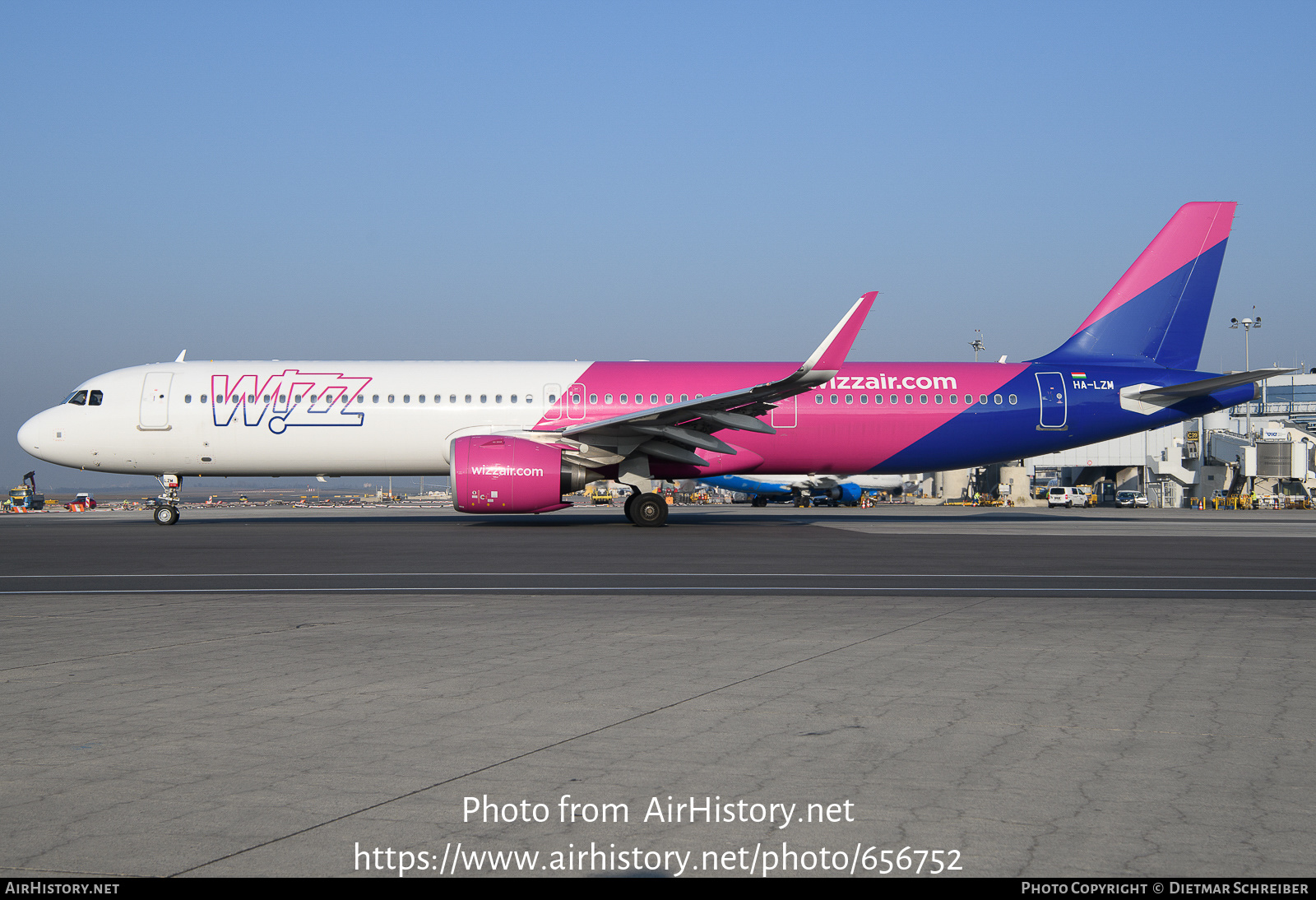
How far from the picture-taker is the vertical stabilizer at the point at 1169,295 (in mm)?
25672

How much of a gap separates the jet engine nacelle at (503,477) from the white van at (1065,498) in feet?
144

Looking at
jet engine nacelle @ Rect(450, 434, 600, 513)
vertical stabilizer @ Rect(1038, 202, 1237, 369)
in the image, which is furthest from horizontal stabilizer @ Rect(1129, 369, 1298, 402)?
jet engine nacelle @ Rect(450, 434, 600, 513)

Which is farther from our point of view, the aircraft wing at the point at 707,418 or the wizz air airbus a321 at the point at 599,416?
the wizz air airbus a321 at the point at 599,416

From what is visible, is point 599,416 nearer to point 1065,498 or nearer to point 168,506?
point 168,506

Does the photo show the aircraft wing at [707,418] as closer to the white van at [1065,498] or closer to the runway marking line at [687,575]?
the runway marking line at [687,575]

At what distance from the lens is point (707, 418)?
21438mm

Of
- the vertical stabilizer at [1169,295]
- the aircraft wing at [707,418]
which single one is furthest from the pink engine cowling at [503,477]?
the vertical stabilizer at [1169,295]

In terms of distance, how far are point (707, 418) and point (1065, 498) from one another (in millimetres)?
44595

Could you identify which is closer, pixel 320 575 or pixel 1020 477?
pixel 320 575

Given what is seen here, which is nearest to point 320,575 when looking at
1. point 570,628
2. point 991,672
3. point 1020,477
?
point 570,628

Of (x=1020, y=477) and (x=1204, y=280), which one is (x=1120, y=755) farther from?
(x=1020, y=477)

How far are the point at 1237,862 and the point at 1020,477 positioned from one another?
2665 inches

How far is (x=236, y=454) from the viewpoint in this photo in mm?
23016

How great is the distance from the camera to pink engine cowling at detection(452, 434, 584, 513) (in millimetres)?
20422
